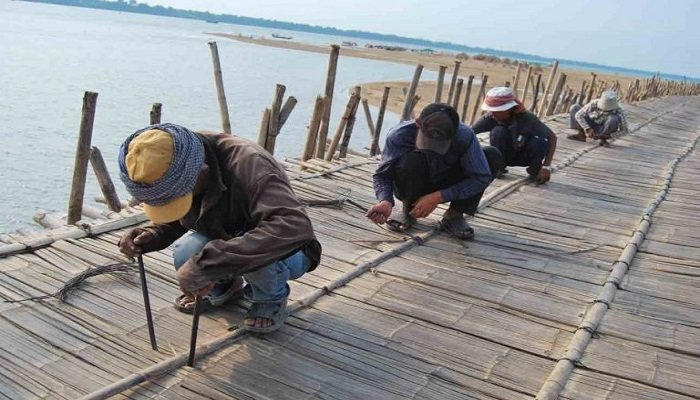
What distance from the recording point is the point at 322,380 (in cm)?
230

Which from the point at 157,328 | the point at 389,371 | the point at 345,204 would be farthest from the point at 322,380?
the point at 345,204

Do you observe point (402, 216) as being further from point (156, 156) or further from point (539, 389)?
point (156, 156)

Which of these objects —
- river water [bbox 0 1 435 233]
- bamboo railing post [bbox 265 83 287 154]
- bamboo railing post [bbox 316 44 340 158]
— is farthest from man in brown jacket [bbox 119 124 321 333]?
river water [bbox 0 1 435 233]

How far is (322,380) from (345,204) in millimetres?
2325

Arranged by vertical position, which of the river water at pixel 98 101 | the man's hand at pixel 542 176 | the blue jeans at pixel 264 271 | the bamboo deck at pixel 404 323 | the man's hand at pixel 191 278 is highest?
the man's hand at pixel 191 278

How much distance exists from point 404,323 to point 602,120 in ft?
21.7

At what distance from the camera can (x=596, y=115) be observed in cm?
840

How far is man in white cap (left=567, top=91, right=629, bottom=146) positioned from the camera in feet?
26.0

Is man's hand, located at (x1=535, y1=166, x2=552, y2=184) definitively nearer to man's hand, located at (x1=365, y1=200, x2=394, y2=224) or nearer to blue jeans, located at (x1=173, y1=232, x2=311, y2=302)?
man's hand, located at (x1=365, y1=200, x2=394, y2=224)

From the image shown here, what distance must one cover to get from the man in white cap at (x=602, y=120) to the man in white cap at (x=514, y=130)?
2918 mm

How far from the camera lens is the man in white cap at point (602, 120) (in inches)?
312

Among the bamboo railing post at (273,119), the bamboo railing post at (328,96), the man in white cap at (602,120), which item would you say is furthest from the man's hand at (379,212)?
the man in white cap at (602,120)

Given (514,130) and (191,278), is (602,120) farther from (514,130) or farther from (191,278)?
(191,278)

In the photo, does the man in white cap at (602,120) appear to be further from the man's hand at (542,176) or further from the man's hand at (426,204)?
the man's hand at (426,204)
